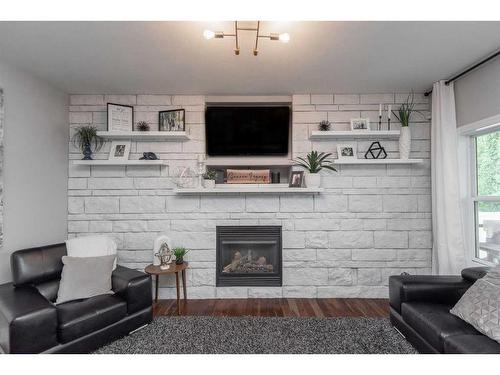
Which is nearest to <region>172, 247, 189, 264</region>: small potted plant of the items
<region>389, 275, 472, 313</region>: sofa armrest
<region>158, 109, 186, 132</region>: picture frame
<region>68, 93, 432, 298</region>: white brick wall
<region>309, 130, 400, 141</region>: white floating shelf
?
<region>68, 93, 432, 298</region>: white brick wall

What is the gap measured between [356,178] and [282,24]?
1.99 meters

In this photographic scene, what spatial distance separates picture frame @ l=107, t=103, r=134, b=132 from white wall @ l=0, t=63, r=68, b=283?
1.90 feet

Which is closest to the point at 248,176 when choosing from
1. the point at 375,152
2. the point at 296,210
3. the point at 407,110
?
the point at 296,210

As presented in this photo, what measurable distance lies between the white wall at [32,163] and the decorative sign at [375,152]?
3.67 metres

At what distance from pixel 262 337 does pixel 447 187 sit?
7.99ft

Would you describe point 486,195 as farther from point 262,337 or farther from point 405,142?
point 262,337

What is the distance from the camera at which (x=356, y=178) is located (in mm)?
3146

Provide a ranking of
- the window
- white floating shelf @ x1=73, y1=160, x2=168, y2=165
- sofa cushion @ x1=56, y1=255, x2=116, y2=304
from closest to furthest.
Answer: sofa cushion @ x1=56, y1=255, x2=116, y2=304, the window, white floating shelf @ x1=73, y1=160, x2=168, y2=165

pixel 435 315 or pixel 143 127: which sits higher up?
pixel 143 127

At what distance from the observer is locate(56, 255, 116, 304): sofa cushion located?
218 cm

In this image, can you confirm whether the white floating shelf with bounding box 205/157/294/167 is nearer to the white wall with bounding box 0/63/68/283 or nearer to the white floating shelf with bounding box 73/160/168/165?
the white floating shelf with bounding box 73/160/168/165

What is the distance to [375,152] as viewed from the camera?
317 centimetres

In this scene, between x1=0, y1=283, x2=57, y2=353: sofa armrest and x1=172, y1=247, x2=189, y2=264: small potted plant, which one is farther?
x1=172, y1=247, x2=189, y2=264: small potted plant
